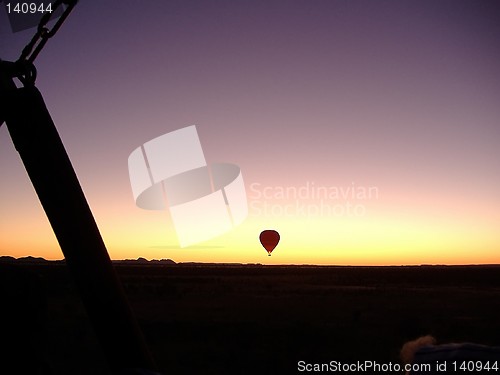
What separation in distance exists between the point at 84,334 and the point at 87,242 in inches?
605

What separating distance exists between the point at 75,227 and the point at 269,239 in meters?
55.0

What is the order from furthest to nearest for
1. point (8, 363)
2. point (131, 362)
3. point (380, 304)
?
point (380, 304) < point (8, 363) < point (131, 362)

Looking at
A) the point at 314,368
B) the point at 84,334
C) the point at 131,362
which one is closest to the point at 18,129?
the point at 131,362

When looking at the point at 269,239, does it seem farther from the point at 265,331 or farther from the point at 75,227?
the point at 75,227

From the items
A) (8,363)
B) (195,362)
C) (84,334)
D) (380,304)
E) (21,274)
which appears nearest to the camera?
(8,363)

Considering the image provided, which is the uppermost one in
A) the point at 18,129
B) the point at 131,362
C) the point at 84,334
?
the point at 84,334

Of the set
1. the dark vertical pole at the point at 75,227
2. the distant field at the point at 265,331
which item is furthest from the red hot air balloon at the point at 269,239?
the dark vertical pole at the point at 75,227

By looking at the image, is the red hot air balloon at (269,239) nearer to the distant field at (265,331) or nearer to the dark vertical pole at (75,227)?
the distant field at (265,331)

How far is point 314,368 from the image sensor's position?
12.3 m

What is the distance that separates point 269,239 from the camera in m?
57.6

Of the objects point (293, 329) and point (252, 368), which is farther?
point (293, 329)

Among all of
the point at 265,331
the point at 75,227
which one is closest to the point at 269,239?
the point at 265,331

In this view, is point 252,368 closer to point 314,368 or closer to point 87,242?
point 314,368

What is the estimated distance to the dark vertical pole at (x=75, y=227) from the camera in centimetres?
297
